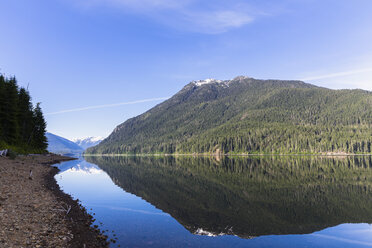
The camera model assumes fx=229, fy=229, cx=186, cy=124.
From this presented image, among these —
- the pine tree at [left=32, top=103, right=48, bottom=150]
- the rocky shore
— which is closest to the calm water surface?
the rocky shore

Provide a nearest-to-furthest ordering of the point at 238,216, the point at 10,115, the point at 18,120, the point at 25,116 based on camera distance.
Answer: the point at 238,216, the point at 10,115, the point at 18,120, the point at 25,116

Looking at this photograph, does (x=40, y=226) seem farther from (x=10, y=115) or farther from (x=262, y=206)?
(x=10, y=115)

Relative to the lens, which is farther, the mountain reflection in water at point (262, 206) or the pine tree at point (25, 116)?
the pine tree at point (25, 116)

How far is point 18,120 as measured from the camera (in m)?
84.7

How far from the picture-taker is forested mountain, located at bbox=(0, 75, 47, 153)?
239 feet

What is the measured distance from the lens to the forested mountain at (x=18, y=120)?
72812 mm

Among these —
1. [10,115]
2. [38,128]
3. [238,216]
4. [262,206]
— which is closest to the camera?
[238,216]

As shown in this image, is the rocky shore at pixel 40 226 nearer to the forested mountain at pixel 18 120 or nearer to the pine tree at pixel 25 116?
the forested mountain at pixel 18 120

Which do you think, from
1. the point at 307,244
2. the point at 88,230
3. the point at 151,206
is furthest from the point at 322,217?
the point at 88,230

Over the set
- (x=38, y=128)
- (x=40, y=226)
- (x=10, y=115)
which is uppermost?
(x=10, y=115)

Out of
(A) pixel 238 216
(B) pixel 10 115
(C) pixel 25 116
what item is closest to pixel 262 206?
(A) pixel 238 216

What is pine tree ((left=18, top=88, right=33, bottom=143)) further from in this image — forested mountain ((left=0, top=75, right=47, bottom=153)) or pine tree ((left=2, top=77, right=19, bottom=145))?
pine tree ((left=2, top=77, right=19, bottom=145))

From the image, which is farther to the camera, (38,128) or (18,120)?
(38,128)

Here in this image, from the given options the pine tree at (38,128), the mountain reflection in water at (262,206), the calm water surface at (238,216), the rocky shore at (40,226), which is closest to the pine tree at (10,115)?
the pine tree at (38,128)
